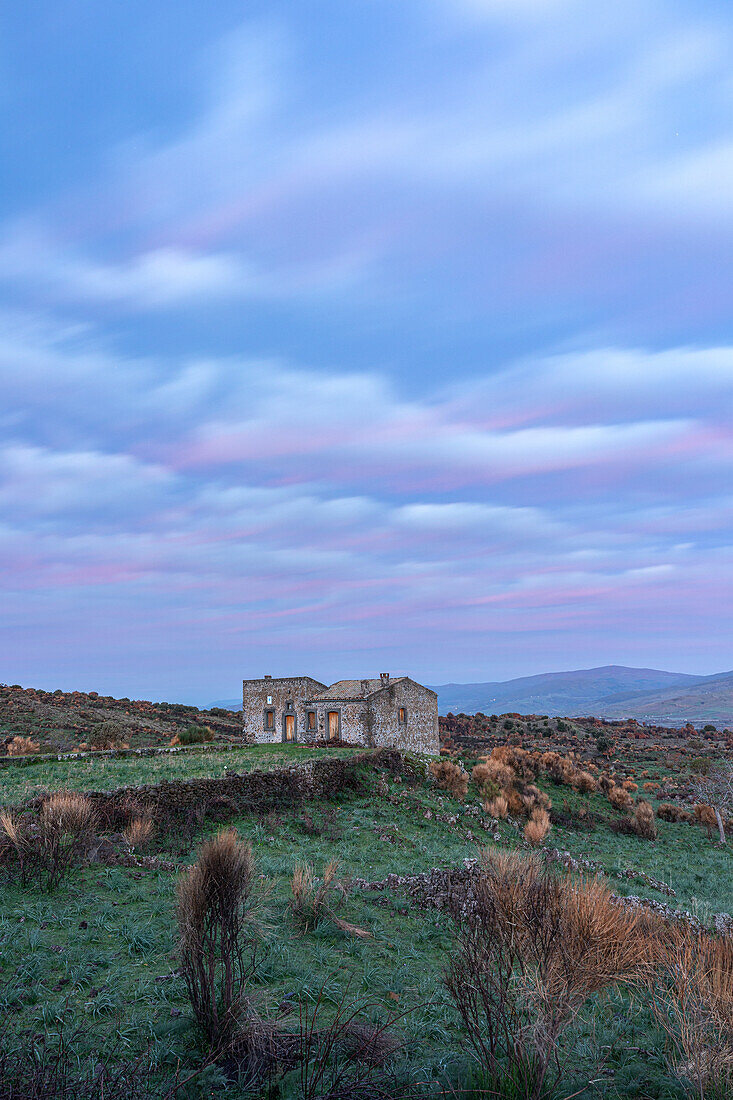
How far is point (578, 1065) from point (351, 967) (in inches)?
122

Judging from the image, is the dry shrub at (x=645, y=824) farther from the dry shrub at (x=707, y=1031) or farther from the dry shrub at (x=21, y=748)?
the dry shrub at (x=21, y=748)

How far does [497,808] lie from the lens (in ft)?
77.9

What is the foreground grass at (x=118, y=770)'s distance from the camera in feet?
57.2

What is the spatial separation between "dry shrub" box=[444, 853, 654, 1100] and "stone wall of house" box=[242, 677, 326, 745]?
32894mm

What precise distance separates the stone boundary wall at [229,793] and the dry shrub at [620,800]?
12959 mm

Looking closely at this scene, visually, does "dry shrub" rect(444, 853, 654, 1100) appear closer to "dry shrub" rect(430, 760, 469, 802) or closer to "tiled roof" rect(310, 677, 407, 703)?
"dry shrub" rect(430, 760, 469, 802)

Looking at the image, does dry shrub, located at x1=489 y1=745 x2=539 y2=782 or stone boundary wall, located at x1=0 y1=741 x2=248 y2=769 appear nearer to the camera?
stone boundary wall, located at x1=0 y1=741 x2=248 y2=769

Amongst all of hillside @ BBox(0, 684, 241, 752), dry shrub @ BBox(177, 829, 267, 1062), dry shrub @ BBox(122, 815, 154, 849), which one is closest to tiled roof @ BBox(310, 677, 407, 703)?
hillside @ BBox(0, 684, 241, 752)

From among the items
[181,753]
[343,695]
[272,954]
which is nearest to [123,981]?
[272,954]

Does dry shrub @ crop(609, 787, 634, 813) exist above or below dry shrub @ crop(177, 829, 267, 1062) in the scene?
below

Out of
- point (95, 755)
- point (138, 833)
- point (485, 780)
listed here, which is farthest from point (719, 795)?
point (95, 755)

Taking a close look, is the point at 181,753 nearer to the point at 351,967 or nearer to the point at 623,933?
the point at 351,967

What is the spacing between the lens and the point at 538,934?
211 inches

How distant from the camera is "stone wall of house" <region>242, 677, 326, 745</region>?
38.7 m
